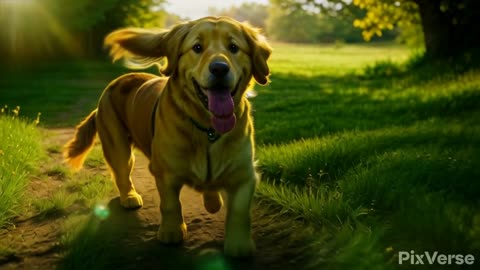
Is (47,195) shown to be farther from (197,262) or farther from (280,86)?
(280,86)

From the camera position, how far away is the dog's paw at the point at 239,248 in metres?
3.24

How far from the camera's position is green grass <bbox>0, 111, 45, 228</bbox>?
13.7 ft

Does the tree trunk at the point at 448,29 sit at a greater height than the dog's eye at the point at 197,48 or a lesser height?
lesser

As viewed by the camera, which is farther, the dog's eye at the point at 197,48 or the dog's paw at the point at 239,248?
the dog's eye at the point at 197,48

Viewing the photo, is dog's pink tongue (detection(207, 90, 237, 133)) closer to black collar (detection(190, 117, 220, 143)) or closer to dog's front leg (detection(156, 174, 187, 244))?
black collar (detection(190, 117, 220, 143))

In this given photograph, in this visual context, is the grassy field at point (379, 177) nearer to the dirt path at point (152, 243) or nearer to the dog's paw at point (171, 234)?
the dirt path at point (152, 243)

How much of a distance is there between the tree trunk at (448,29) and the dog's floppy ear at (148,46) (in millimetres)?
11727

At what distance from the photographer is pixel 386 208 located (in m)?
3.67

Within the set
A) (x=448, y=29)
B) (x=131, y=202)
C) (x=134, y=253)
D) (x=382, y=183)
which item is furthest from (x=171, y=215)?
(x=448, y=29)

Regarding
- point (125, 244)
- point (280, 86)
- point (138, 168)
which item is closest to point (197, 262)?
point (125, 244)

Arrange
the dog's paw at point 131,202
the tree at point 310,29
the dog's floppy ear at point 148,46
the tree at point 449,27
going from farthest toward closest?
1. the tree at point 310,29
2. the tree at point 449,27
3. the dog's paw at point 131,202
4. the dog's floppy ear at point 148,46

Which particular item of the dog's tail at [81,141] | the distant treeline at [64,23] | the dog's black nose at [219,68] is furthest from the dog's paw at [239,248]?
the distant treeline at [64,23]

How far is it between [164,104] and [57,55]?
83.8ft

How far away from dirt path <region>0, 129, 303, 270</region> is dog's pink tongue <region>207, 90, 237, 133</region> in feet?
2.69
